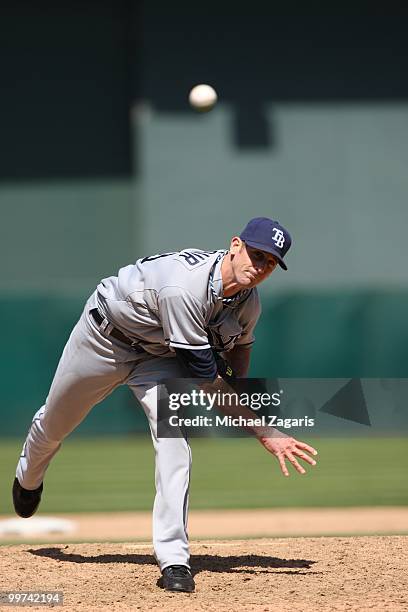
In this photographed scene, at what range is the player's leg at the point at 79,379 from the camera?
4.93m

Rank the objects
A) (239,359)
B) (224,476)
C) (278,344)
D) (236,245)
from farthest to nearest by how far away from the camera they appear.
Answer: (278,344), (224,476), (239,359), (236,245)

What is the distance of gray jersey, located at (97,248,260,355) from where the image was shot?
446cm

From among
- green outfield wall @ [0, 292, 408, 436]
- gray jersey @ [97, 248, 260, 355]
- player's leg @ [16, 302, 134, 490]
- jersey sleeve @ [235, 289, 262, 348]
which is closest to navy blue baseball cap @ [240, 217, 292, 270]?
gray jersey @ [97, 248, 260, 355]

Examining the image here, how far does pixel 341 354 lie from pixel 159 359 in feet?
26.1

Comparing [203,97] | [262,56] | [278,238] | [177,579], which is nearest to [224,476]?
[203,97]

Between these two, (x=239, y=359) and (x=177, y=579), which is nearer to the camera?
(x=177, y=579)

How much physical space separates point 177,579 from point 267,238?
4.75 ft

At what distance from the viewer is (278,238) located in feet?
14.6

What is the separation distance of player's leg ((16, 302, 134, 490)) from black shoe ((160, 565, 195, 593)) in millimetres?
891

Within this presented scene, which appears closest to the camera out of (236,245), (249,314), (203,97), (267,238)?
(267,238)

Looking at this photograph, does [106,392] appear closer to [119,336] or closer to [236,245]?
[119,336]

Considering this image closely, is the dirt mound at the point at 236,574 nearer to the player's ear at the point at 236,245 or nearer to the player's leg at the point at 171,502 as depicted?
the player's leg at the point at 171,502

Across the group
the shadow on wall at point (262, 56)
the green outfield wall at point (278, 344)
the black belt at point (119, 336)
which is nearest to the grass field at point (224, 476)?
the green outfield wall at point (278, 344)

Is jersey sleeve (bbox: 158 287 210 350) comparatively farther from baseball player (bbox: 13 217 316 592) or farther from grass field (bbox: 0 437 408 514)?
grass field (bbox: 0 437 408 514)
